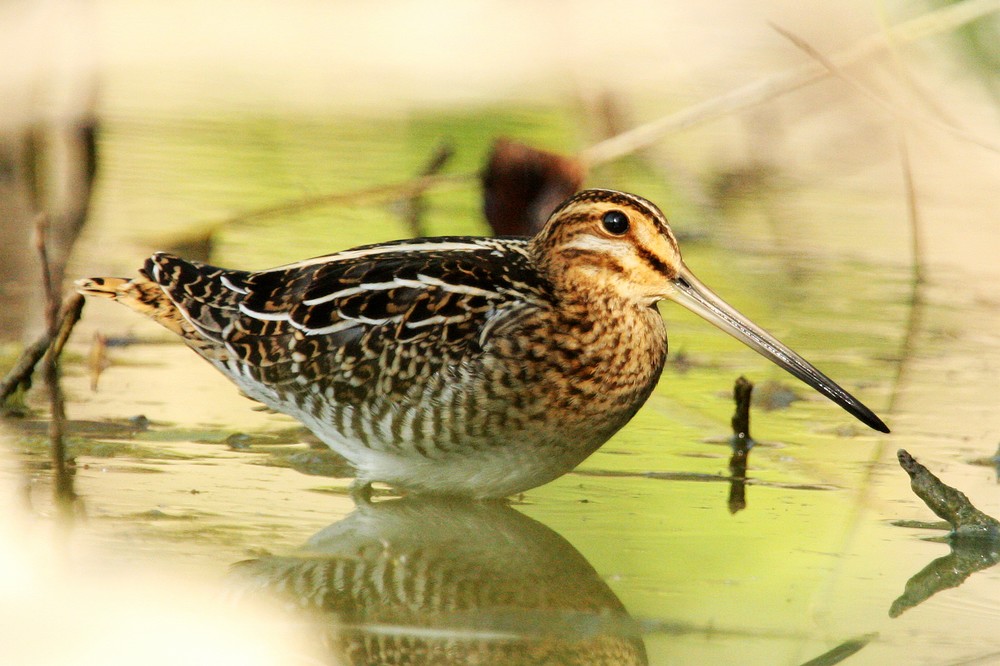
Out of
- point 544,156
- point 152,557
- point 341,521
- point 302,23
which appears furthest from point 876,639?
point 302,23

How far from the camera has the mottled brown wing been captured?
4.62 meters

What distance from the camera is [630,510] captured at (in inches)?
183

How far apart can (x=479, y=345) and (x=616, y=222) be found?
2.02ft

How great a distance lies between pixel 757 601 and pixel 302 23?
10.6 meters

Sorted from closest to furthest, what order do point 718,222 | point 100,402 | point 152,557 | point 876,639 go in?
point 876,639 < point 152,557 < point 100,402 < point 718,222

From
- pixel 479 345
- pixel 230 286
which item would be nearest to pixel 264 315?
pixel 230 286

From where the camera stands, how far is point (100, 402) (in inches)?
211

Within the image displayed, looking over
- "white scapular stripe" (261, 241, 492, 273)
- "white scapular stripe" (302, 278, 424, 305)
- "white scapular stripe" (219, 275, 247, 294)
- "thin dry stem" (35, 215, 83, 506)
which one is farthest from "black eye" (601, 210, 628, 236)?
"thin dry stem" (35, 215, 83, 506)

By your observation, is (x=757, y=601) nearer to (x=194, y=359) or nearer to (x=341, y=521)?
(x=341, y=521)

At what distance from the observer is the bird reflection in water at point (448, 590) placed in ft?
11.8

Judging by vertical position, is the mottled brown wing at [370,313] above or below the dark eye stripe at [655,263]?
below

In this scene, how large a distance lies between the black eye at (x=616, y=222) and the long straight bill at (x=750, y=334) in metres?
0.23

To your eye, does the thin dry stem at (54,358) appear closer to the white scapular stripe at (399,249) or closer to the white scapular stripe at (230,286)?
the white scapular stripe at (230,286)

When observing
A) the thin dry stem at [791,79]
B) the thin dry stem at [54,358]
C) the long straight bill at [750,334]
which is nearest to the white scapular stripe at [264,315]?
the thin dry stem at [54,358]
